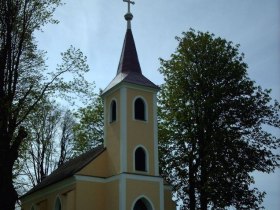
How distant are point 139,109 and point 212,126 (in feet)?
17.5

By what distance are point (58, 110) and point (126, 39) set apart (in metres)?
15.2

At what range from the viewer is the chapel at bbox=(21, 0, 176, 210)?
2253cm

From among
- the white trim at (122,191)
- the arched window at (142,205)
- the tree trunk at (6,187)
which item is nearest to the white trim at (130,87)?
the white trim at (122,191)

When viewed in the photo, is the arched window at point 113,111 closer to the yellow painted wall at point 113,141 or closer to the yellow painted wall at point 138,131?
the yellow painted wall at point 113,141

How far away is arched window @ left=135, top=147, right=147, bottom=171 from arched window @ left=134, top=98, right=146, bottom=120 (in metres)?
1.88

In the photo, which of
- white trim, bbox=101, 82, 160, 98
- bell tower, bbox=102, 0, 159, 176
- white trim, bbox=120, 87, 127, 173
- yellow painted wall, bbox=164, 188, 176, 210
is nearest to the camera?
white trim, bbox=120, 87, 127, 173

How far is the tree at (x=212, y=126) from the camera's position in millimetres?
25828

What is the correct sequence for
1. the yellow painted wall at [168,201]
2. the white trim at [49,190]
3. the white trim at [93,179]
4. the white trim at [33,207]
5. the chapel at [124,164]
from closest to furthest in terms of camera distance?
the chapel at [124,164] → the white trim at [93,179] → the white trim at [49,190] → the yellow painted wall at [168,201] → the white trim at [33,207]

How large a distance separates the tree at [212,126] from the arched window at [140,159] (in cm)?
423

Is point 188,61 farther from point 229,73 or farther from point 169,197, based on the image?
point 169,197

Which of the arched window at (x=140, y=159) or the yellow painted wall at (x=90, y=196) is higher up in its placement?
the arched window at (x=140, y=159)

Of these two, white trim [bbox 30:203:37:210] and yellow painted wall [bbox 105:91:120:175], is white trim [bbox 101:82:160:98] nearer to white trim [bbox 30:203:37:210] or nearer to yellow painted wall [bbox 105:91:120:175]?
yellow painted wall [bbox 105:91:120:175]

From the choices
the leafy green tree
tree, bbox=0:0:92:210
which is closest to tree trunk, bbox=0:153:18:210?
tree, bbox=0:0:92:210

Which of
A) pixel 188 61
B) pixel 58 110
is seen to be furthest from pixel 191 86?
pixel 58 110
